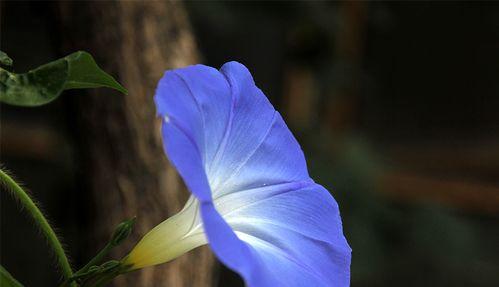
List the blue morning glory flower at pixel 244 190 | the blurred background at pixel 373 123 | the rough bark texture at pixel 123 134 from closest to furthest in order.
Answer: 1. the blue morning glory flower at pixel 244 190
2. the rough bark texture at pixel 123 134
3. the blurred background at pixel 373 123

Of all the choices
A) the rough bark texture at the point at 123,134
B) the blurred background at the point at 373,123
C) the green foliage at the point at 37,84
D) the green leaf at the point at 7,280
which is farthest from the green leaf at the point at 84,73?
the blurred background at the point at 373,123

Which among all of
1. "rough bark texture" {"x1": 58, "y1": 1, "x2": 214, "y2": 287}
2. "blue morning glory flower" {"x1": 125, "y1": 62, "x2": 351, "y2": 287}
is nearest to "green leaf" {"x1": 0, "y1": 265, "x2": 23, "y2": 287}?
"blue morning glory flower" {"x1": 125, "y1": 62, "x2": 351, "y2": 287}

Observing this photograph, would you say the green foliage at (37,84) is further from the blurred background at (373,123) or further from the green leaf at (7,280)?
the blurred background at (373,123)

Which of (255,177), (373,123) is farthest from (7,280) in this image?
(373,123)

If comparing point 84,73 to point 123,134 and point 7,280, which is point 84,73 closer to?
point 7,280

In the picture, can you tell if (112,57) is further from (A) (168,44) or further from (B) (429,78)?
(B) (429,78)

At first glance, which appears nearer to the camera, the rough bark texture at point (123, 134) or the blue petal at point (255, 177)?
the blue petal at point (255, 177)

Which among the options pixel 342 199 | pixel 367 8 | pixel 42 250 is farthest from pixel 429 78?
pixel 42 250
